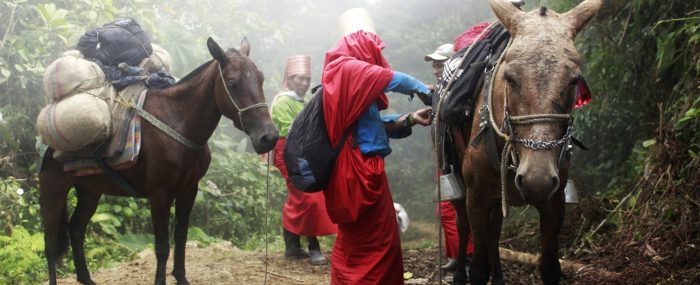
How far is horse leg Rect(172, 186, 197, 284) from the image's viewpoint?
566 cm

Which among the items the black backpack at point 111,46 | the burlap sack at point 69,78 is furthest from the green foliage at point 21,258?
the black backpack at point 111,46

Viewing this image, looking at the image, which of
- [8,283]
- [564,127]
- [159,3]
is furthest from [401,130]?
[159,3]

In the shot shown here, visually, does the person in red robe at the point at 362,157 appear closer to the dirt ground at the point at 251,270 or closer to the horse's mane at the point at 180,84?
the horse's mane at the point at 180,84

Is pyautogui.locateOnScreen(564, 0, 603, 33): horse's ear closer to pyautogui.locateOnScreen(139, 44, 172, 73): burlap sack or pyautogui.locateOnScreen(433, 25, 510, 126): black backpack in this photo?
pyautogui.locateOnScreen(433, 25, 510, 126): black backpack

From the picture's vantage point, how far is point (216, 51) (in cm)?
530

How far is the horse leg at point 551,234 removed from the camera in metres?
3.98

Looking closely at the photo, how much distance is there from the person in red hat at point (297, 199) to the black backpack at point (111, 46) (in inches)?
75.6

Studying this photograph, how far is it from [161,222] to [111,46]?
163cm

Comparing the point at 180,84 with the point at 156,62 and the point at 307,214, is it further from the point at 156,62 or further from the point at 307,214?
the point at 307,214

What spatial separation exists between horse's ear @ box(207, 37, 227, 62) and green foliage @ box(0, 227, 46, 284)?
2.94 metres

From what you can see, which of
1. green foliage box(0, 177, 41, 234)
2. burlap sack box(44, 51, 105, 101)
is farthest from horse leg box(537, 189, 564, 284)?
green foliage box(0, 177, 41, 234)

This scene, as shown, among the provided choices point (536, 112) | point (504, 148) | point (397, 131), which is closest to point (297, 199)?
point (397, 131)

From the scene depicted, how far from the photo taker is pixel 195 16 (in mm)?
13484

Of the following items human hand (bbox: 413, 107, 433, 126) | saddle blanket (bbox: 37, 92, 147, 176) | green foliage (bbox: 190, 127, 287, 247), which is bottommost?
green foliage (bbox: 190, 127, 287, 247)
